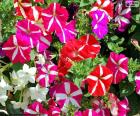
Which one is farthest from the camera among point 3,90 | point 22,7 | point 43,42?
point 22,7

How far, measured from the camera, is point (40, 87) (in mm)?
2111

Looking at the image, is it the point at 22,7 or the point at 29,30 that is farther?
the point at 22,7

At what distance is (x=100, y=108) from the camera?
2.14 meters

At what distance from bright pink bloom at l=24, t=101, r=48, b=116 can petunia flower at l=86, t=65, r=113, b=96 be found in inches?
8.6

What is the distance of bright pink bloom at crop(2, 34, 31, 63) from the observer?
83.7 inches

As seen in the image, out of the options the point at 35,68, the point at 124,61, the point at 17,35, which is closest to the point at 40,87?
the point at 35,68

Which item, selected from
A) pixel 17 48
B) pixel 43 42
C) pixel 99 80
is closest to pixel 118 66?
pixel 99 80

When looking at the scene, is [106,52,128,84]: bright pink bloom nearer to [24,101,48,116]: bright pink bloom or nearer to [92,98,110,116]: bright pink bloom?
[92,98,110,116]: bright pink bloom

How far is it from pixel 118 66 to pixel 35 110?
409mm

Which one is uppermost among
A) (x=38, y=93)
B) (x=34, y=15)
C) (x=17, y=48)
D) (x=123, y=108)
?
(x=34, y=15)

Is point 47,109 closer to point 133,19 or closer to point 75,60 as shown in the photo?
point 75,60

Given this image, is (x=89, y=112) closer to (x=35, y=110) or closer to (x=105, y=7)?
(x=35, y=110)

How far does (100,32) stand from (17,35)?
1.27ft

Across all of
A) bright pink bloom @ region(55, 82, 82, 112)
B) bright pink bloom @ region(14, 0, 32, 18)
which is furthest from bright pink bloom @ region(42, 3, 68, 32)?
bright pink bloom @ region(55, 82, 82, 112)
